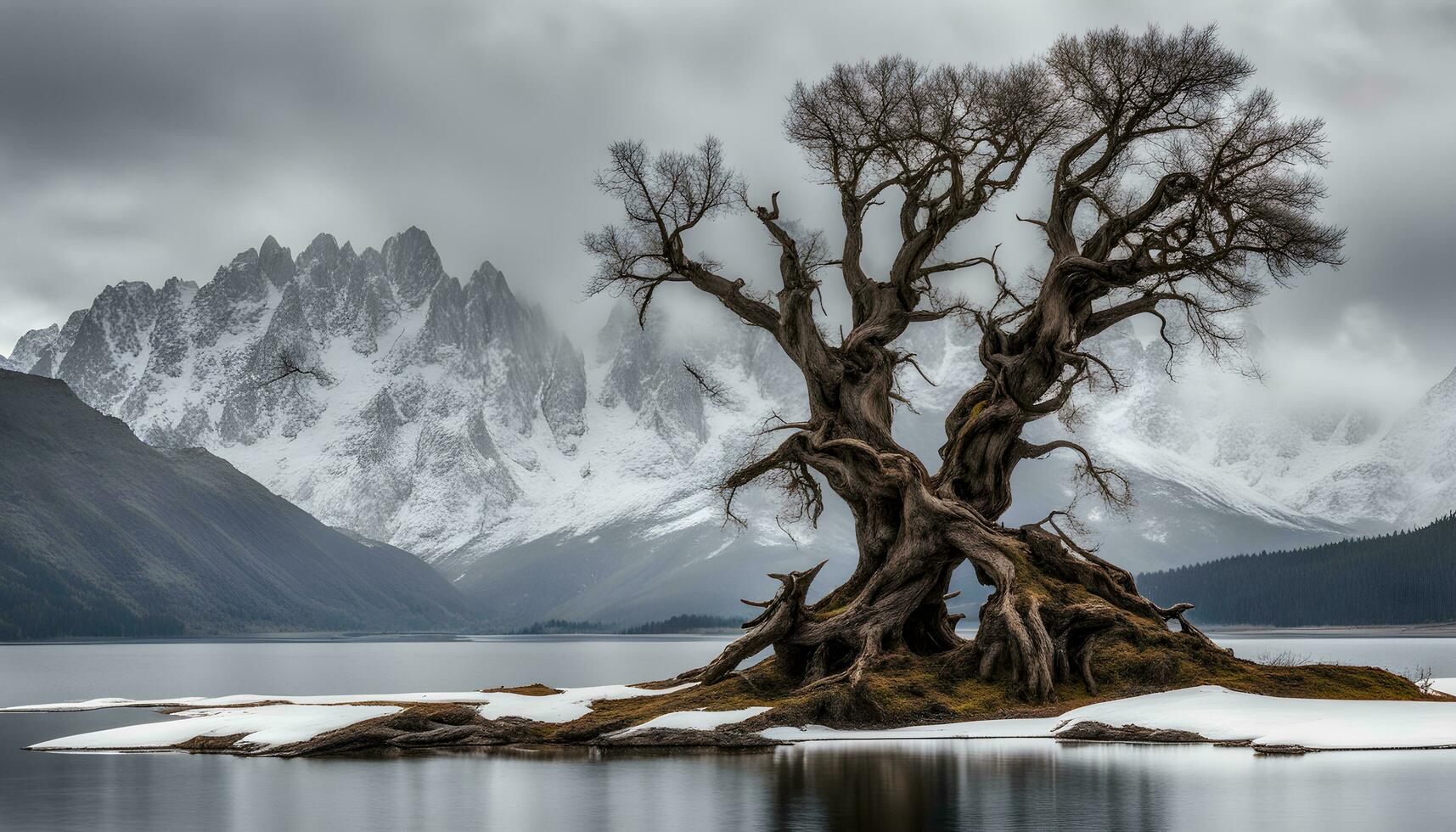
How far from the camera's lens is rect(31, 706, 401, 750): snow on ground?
29750 millimetres

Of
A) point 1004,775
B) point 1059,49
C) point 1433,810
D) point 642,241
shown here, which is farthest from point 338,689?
point 1433,810

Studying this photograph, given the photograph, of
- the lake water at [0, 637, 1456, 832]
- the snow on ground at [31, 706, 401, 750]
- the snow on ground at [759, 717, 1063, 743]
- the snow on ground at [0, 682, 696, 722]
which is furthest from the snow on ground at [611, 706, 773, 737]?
the snow on ground at [31, 706, 401, 750]

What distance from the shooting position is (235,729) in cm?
3091

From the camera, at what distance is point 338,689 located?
6412cm

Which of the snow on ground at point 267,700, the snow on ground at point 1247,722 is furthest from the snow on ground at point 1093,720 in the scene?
the snow on ground at point 267,700

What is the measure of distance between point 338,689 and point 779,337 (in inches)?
1393

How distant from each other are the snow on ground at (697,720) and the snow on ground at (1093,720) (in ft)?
0.08

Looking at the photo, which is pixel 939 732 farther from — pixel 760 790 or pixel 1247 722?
pixel 760 790

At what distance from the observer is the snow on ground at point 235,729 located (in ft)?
97.6

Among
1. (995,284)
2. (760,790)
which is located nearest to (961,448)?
(995,284)

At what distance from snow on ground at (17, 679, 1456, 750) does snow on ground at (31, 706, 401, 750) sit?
3 centimetres

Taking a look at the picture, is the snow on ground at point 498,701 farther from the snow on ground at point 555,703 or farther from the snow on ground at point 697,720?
the snow on ground at point 697,720

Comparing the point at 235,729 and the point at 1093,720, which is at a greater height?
the point at 1093,720

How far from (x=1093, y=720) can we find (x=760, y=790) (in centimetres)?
942
